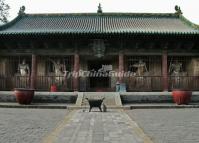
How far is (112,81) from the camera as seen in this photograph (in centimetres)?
2692

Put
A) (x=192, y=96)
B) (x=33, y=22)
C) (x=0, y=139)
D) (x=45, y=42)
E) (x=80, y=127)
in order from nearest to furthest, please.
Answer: (x=0, y=139), (x=80, y=127), (x=192, y=96), (x=45, y=42), (x=33, y=22)

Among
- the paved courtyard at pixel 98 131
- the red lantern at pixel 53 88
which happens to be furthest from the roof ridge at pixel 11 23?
the paved courtyard at pixel 98 131

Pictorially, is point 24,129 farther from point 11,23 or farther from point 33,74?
point 11,23

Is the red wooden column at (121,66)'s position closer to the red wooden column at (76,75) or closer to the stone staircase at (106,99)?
the red wooden column at (76,75)

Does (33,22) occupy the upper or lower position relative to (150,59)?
upper

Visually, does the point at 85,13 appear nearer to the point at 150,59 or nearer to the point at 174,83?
the point at 150,59

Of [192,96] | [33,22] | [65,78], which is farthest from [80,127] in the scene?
[33,22]

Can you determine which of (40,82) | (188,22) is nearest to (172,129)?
(40,82)

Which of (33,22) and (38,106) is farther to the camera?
(33,22)

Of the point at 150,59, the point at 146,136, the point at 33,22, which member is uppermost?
the point at 33,22

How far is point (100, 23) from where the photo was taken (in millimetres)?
28578

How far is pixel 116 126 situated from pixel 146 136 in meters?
1.89

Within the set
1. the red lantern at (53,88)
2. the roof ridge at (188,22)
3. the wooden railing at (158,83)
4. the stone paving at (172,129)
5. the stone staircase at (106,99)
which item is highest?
the roof ridge at (188,22)

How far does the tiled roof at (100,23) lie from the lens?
26766 millimetres
